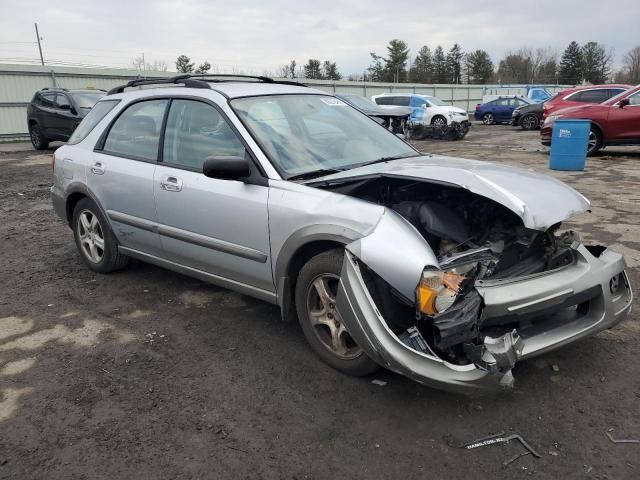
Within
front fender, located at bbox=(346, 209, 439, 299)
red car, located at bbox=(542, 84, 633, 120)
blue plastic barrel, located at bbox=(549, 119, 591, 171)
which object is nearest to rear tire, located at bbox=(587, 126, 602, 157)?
blue plastic barrel, located at bbox=(549, 119, 591, 171)

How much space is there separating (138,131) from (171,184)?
2.67 ft

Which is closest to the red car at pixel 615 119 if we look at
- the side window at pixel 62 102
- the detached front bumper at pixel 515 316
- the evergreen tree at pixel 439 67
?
Answer: the detached front bumper at pixel 515 316

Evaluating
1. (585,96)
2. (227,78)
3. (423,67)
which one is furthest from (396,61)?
(227,78)

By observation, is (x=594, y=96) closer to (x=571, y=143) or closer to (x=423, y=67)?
(x=571, y=143)

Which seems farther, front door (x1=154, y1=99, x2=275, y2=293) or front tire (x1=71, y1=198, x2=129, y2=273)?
front tire (x1=71, y1=198, x2=129, y2=273)

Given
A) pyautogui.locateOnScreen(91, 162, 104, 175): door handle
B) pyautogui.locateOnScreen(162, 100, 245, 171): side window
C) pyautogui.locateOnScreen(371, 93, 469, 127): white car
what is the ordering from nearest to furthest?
pyautogui.locateOnScreen(162, 100, 245, 171): side window < pyautogui.locateOnScreen(91, 162, 104, 175): door handle < pyautogui.locateOnScreen(371, 93, 469, 127): white car

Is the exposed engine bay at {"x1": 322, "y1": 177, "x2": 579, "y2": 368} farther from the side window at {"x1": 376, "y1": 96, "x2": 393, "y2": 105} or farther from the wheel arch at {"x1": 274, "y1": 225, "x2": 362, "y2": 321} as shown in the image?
the side window at {"x1": 376, "y1": 96, "x2": 393, "y2": 105}

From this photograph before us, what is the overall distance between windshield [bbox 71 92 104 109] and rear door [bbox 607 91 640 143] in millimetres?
12945

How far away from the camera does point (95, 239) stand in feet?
16.0

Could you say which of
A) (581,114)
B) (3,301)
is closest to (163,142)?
(3,301)

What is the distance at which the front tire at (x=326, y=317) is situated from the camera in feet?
9.78

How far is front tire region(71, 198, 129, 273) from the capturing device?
4.70 meters

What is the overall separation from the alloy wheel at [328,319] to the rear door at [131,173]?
5.32ft

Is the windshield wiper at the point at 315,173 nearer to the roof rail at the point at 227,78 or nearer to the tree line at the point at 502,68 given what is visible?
the roof rail at the point at 227,78
